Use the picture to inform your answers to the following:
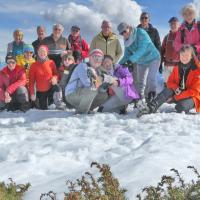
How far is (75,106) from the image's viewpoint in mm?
9617

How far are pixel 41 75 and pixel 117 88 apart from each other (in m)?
2.18

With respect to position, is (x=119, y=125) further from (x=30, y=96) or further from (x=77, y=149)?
(x=30, y=96)

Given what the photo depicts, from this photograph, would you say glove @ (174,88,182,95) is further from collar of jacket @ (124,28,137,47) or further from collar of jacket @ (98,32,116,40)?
collar of jacket @ (98,32,116,40)

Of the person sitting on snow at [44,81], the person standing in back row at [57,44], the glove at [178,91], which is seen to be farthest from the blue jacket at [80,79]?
the person standing in back row at [57,44]

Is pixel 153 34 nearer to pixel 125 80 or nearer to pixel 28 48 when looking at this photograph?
pixel 125 80

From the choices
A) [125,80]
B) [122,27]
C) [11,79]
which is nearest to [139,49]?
[122,27]

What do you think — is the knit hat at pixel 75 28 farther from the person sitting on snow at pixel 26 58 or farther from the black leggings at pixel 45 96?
the black leggings at pixel 45 96

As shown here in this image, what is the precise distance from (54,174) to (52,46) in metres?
6.82

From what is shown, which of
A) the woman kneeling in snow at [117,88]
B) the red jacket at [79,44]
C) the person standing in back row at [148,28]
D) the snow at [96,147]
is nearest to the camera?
the snow at [96,147]

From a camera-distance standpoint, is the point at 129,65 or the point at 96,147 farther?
the point at 129,65

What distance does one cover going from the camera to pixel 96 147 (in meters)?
6.53

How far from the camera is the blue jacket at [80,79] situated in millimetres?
9188

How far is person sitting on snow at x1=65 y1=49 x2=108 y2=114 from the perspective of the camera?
919 centimetres

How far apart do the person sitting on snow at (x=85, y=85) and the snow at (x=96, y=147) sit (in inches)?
13.2
